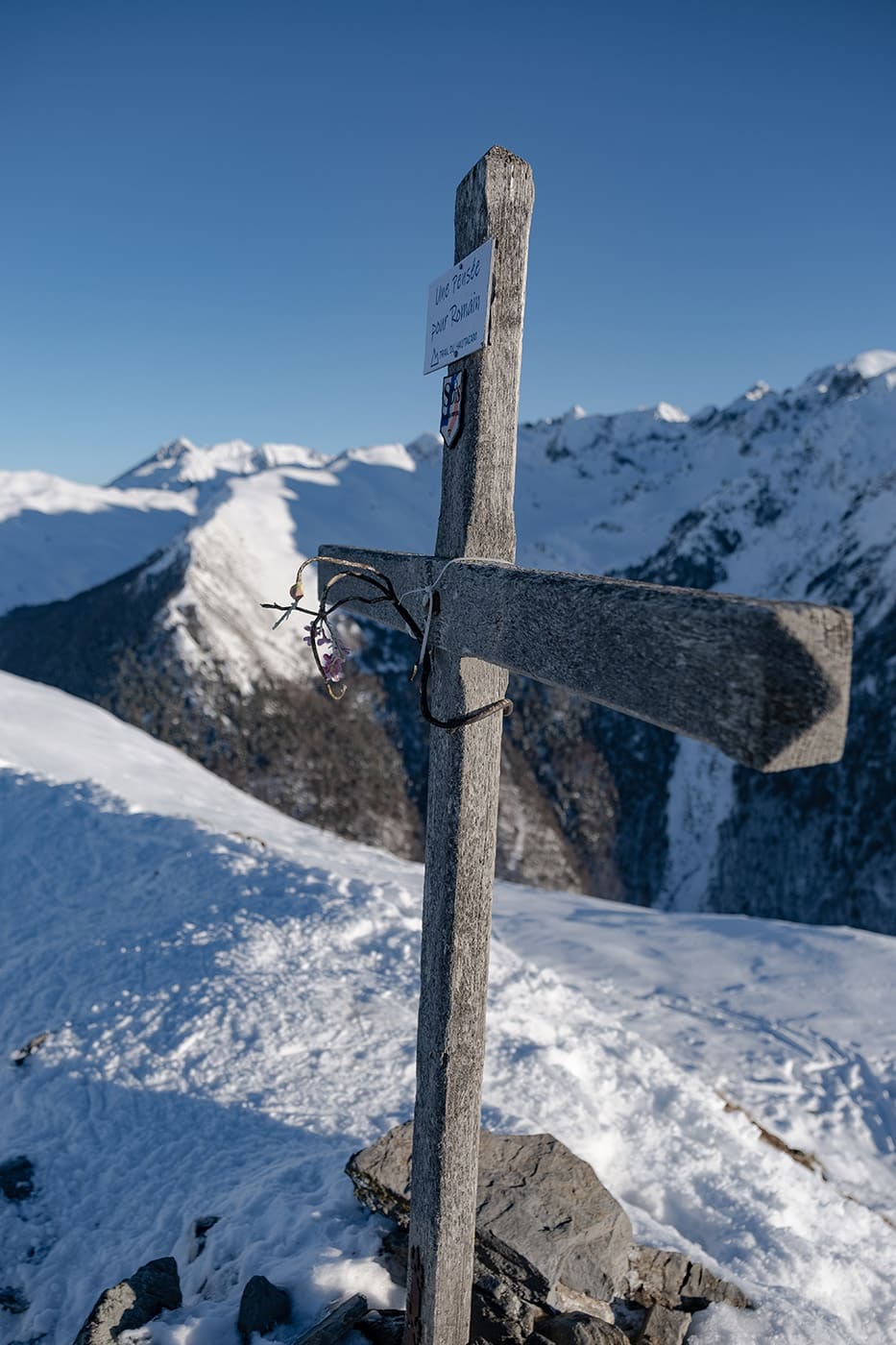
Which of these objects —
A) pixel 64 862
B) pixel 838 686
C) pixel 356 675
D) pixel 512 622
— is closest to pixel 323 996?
pixel 64 862

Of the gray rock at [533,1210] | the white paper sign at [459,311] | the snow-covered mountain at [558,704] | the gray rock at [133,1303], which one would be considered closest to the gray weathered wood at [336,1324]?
the gray rock at [533,1210]

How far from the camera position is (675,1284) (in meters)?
Answer: 4.26

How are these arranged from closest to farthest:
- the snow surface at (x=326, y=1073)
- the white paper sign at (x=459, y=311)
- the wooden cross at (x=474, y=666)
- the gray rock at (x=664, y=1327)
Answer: the wooden cross at (x=474, y=666)
the white paper sign at (x=459, y=311)
the gray rock at (x=664, y=1327)
the snow surface at (x=326, y=1073)

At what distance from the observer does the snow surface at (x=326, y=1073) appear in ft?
14.9

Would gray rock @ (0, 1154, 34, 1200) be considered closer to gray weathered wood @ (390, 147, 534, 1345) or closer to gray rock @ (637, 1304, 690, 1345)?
gray weathered wood @ (390, 147, 534, 1345)

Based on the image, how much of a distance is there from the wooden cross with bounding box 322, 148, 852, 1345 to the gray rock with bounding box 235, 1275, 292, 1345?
732mm

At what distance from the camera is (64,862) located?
10008mm

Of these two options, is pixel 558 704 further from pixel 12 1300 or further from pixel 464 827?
pixel 464 827

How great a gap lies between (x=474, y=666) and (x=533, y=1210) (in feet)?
10.2

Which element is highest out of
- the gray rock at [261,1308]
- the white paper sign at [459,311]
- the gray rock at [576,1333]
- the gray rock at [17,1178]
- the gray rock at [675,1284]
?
the white paper sign at [459,311]

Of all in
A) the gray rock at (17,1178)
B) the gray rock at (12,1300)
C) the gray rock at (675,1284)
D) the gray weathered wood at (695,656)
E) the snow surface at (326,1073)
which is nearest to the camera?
the gray weathered wood at (695,656)

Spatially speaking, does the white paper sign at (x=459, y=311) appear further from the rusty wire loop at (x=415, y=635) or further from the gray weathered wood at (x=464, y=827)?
the rusty wire loop at (x=415, y=635)

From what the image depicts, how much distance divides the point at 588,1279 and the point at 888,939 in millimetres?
9800

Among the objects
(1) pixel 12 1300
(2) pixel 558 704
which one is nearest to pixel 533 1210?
(1) pixel 12 1300
